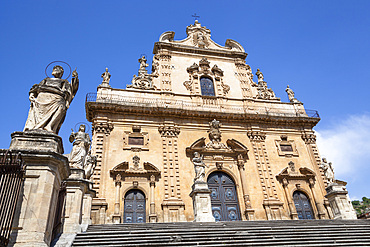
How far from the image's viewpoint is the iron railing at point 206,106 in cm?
1770

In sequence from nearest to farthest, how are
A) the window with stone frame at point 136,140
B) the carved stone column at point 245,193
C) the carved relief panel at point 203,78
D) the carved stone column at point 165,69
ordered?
the carved stone column at point 245,193 < the window with stone frame at point 136,140 < the carved stone column at point 165,69 < the carved relief panel at point 203,78

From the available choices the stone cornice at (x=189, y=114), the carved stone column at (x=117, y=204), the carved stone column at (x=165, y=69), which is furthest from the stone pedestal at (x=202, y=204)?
the carved stone column at (x=165, y=69)

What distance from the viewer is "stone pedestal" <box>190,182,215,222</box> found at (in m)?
11.3

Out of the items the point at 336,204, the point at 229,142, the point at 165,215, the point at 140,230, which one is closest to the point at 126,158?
the point at 165,215

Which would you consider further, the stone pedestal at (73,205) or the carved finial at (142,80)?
the carved finial at (142,80)

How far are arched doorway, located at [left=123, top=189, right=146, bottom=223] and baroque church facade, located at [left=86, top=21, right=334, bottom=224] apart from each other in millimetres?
50

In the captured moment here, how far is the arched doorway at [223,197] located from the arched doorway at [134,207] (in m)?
3.83

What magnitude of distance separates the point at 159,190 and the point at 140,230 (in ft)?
23.7

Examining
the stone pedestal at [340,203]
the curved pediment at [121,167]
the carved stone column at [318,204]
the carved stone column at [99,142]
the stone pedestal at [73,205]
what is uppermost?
the carved stone column at [99,142]

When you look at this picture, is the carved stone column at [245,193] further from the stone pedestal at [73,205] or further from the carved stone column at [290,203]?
the stone pedestal at [73,205]

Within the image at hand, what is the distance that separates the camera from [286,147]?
1869 centimetres

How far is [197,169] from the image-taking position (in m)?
12.6

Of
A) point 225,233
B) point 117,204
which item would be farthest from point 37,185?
point 117,204

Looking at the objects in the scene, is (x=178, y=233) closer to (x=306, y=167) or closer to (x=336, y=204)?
(x=336, y=204)
